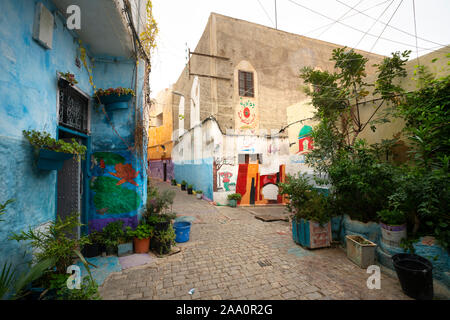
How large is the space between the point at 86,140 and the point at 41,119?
178 centimetres

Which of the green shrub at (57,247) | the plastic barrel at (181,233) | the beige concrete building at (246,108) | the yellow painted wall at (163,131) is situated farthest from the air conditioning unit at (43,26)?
the yellow painted wall at (163,131)

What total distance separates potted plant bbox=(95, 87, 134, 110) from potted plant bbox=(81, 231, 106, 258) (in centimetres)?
317

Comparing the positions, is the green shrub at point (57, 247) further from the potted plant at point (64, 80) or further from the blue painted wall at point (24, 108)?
the potted plant at point (64, 80)

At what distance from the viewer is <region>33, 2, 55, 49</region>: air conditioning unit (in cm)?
296

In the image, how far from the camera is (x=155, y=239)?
188 inches

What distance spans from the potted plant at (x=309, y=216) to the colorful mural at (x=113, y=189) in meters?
4.17

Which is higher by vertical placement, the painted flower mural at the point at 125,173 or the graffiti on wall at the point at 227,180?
the painted flower mural at the point at 125,173

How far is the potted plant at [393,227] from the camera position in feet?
12.8

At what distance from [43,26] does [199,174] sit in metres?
10.8

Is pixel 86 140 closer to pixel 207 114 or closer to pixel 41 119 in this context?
pixel 41 119

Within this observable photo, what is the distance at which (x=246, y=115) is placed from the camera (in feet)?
40.3

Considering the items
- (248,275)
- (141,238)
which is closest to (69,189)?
(141,238)

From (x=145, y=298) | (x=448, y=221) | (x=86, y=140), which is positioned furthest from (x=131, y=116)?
(x=448, y=221)

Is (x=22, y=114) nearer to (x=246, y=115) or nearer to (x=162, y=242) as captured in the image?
(x=162, y=242)
